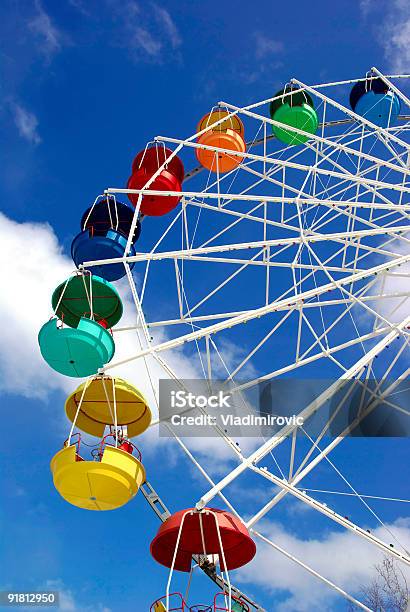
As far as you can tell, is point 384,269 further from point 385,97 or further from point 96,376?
point 385,97

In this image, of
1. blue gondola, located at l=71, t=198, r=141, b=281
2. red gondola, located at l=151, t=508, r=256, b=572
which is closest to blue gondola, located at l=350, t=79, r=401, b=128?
blue gondola, located at l=71, t=198, r=141, b=281

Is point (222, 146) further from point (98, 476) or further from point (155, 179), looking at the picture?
point (98, 476)

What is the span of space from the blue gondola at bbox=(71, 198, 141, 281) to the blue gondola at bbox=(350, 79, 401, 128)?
7018 millimetres

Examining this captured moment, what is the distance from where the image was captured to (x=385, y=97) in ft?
57.6

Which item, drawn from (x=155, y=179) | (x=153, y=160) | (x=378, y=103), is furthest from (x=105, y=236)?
(x=378, y=103)

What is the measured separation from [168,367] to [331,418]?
11.5ft

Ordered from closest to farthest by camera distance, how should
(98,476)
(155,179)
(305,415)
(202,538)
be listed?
(202,538) < (98,476) < (305,415) < (155,179)

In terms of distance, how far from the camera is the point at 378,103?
17594 mm

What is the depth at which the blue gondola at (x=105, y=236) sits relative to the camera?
44.7 ft

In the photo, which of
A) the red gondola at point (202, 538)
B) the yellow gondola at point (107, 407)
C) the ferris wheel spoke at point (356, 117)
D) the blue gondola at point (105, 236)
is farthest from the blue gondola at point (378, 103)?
the red gondola at point (202, 538)

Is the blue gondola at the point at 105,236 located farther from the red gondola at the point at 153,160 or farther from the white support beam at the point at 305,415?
the white support beam at the point at 305,415

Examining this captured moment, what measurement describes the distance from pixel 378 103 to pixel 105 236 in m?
8.49

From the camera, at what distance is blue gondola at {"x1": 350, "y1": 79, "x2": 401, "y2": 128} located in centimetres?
1759

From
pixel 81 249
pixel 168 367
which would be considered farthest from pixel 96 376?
pixel 81 249
